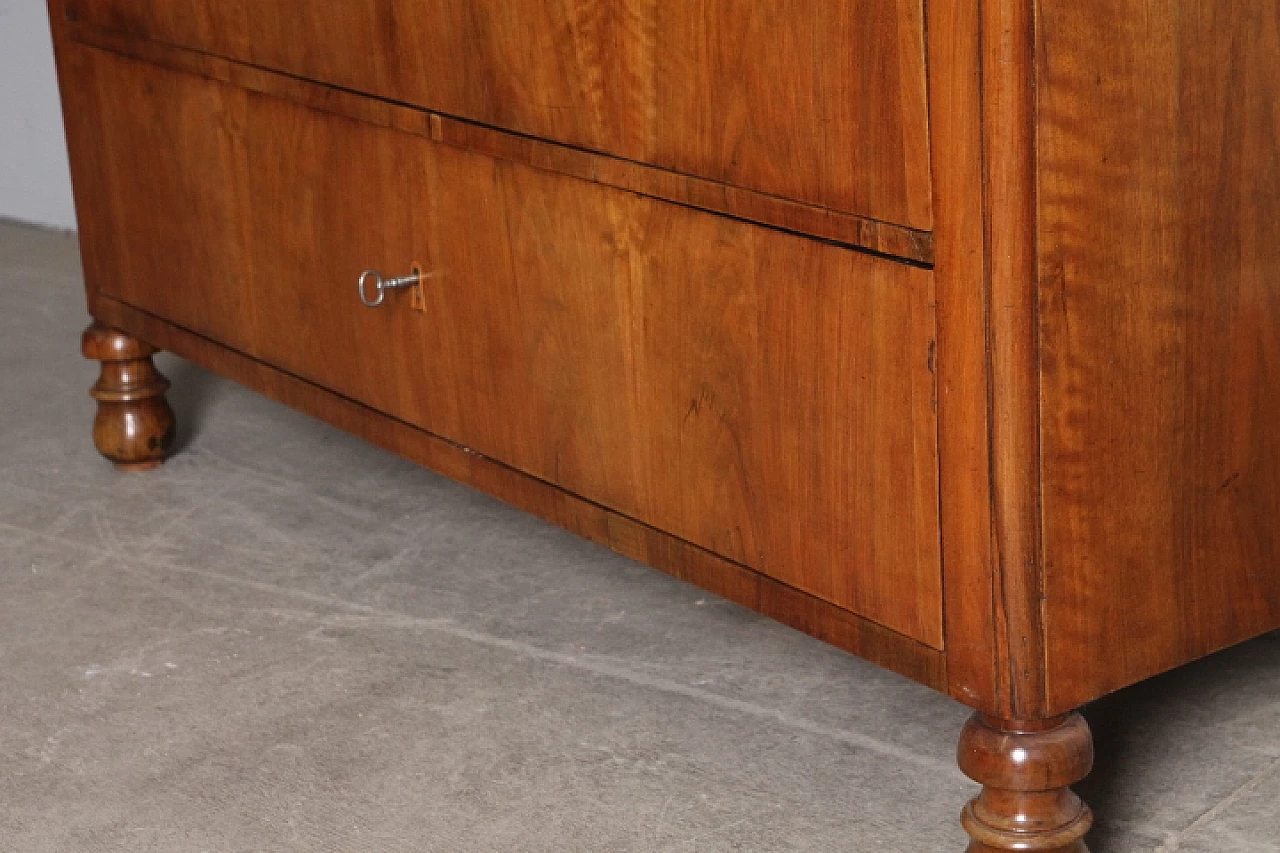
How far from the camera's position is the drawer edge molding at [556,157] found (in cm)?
104

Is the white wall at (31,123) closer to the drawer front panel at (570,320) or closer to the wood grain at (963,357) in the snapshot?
the drawer front panel at (570,320)

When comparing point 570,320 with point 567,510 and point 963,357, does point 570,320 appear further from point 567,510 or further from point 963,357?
point 963,357

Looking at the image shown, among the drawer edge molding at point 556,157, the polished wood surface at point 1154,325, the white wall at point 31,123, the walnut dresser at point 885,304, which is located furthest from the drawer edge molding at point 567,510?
the white wall at point 31,123

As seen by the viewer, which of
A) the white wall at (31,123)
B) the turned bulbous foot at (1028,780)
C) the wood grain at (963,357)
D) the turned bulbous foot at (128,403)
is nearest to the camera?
the wood grain at (963,357)

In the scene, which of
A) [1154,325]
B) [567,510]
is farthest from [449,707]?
[1154,325]

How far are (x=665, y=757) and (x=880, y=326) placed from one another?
1.40 feet

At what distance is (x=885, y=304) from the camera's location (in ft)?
3.43

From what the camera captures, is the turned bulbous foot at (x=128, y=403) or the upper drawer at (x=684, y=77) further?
the turned bulbous foot at (x=128, y=403)

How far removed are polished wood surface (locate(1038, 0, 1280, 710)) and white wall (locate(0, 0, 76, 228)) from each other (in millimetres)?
2245

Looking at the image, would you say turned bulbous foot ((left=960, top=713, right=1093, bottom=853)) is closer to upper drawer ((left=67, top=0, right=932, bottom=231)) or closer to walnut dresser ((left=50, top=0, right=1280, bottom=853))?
walnut dresser ((left=50, top=0, right=1280, bottom=853))

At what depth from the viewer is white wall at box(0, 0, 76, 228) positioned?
2.92 metres

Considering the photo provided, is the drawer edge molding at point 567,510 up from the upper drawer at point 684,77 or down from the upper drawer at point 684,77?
down

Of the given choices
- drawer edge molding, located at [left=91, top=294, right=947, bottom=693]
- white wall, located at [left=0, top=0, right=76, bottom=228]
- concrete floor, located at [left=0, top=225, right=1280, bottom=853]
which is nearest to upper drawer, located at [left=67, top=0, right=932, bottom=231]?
drawer edge molding, located at [left=91, top=294, right=947, bottom=693]

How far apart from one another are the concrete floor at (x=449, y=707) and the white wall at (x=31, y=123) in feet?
3.94
